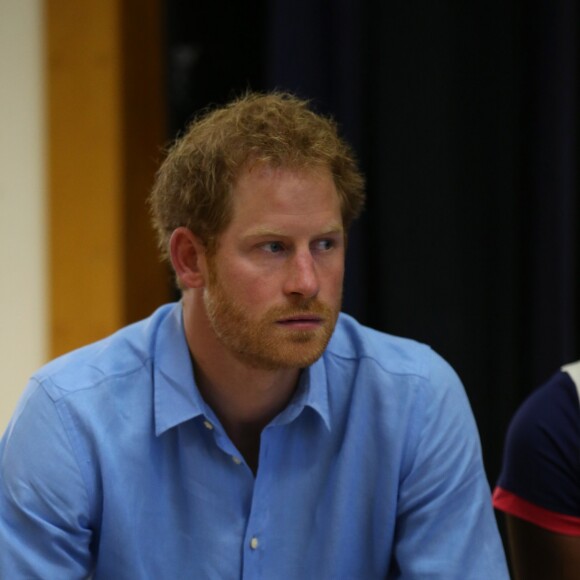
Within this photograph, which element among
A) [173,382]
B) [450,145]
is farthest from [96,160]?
[173,382]

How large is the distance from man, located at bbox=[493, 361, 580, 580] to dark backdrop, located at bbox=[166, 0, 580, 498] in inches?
27.2

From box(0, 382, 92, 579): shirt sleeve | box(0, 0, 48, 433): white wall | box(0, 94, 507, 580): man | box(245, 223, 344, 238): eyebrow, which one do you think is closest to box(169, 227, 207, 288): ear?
box(0, 94, 507, 580): man

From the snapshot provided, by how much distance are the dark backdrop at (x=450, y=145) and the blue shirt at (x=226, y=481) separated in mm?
844

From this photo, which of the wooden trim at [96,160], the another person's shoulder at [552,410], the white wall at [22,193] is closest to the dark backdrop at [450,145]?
the wooden trim at [96,160]

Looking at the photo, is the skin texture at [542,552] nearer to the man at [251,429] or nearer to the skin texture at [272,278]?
the man at [251,429]

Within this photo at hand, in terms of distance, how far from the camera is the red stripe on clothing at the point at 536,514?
1.54m

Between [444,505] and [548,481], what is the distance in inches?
8.9

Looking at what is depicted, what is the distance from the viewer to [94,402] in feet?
4.60

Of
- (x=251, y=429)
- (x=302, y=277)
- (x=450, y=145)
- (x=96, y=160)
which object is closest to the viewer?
(x=302, y=277)

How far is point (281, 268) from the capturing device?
1.36 m

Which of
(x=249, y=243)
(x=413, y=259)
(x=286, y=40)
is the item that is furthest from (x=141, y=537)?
(x=286, y=40)

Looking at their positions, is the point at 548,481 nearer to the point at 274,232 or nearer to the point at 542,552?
the point at 542,552

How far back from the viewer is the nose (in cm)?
133

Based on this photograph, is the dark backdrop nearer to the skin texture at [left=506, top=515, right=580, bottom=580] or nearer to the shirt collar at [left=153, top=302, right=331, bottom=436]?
the skin texture at [left=506, top=515, right=580, bottom=580]
